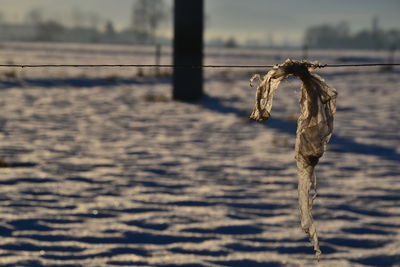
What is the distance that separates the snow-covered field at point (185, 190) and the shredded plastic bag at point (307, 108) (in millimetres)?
326

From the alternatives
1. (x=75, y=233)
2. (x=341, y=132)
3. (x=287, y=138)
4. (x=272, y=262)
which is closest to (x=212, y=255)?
(x=272, y=262)

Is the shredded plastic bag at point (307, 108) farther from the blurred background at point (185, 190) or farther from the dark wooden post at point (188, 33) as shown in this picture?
the dark wooden post at point (188, 33)

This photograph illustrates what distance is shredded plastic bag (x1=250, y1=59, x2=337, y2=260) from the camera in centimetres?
207

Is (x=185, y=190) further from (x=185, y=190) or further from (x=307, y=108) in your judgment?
(x=307, y=108)

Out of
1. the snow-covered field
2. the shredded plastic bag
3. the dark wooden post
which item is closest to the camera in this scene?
the shredded plastic bag

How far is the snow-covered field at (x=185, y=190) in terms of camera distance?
395 centimetres

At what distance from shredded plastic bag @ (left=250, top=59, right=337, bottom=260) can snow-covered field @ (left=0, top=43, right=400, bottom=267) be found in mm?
326

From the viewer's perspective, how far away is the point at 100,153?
24.3 feet

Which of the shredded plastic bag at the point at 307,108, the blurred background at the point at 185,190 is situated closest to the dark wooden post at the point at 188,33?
the blurred background at the point at 185,190

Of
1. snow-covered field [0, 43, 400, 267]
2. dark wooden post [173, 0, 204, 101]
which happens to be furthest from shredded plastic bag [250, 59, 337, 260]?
dark wooden post [173, 0, 204, 101]

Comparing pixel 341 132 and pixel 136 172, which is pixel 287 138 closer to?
pixel 341 132

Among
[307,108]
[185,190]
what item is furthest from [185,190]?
[307,108]

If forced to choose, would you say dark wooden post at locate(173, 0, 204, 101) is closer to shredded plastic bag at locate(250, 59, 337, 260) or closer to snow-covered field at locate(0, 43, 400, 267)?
snow-covered field at locate(0, 43, 400, 267)

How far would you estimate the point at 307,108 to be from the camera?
214 cm
